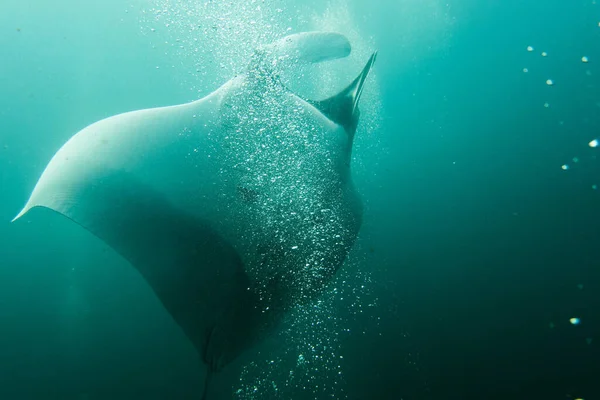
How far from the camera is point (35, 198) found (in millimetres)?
1953

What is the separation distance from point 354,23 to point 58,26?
34.1 feet

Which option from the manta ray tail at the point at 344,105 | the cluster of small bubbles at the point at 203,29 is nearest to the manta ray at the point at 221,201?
the manta ray tail at the point at 344,105

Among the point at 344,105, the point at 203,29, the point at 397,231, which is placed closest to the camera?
the point at 344,105

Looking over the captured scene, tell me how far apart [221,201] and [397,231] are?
1511cm

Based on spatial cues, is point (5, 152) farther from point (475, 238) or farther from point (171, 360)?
point (475, 238)

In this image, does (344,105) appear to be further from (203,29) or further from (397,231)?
(397,231)

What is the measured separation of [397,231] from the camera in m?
16.3

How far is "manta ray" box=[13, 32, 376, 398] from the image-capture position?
2064mm

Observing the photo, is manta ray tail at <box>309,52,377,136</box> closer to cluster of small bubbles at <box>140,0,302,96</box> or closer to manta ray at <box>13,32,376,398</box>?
manta ray at <box>13,32,376,398</box>

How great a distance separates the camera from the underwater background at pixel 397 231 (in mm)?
8484

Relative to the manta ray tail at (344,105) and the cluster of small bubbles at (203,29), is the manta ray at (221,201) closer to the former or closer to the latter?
the manta ray tail at (344,105)

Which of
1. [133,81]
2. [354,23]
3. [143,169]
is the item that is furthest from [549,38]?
[143,169]

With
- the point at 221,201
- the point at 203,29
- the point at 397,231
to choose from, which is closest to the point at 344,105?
the point at 221,201

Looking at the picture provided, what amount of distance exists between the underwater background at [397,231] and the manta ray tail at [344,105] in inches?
41.9
